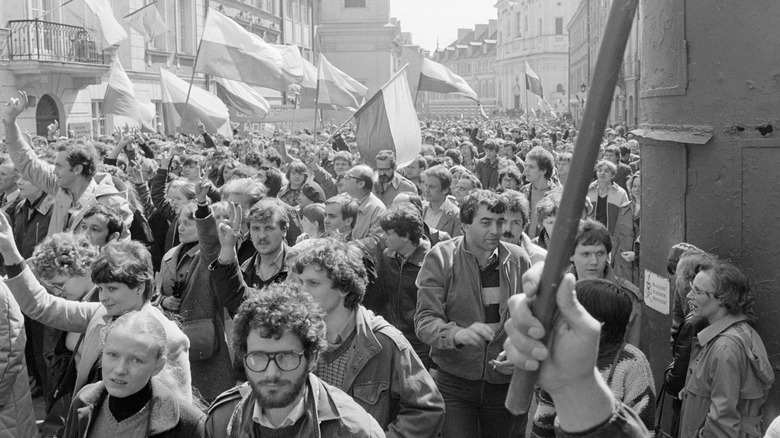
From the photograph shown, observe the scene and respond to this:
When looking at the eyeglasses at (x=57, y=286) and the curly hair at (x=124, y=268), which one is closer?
the curly hair at (x=124, y=268)

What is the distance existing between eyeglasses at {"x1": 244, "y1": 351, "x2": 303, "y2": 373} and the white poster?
8.79ft

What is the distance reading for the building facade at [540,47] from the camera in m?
115

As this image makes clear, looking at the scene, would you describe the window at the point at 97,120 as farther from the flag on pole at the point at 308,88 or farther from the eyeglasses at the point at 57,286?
the eyeglasses at the point at 57,286

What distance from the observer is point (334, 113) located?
45.8 metres

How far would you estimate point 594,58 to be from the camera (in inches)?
743

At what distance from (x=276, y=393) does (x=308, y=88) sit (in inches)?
808

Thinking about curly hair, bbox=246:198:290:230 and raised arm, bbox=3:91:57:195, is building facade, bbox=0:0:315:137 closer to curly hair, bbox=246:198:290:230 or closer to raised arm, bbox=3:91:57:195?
raised arm, bbox=3:91:57:195

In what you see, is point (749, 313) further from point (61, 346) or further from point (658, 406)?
point (61, 346)

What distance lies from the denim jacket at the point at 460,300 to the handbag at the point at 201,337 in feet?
3.88

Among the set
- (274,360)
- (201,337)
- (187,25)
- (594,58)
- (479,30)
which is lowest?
(201,337)

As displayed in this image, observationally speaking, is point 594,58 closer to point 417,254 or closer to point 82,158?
point 82,158

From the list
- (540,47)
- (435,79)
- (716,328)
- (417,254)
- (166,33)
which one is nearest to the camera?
(716,328)

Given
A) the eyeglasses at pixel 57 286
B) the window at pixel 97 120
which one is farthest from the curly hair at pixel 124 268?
the window at pixel 97 120

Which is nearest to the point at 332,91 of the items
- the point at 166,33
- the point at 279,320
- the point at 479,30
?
the point at 166,33
